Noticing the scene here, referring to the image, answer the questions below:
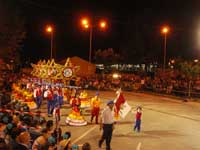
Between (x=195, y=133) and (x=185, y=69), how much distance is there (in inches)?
791

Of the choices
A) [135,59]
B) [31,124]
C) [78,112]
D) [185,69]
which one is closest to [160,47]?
[135,59]

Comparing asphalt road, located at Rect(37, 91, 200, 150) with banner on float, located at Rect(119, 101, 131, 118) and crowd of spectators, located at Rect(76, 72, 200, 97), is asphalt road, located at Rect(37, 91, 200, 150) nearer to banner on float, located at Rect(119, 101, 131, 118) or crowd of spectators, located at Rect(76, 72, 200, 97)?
banner on float, located at Rect(119, 101, 131, 118)

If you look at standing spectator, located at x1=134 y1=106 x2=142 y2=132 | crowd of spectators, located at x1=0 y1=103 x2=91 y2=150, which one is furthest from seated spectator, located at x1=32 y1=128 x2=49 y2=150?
standing spectator, located at x1=134 y1=106 x2=142 y2=132

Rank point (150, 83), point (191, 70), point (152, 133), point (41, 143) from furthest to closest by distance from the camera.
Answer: point (150, 83) → point (191, 70) → point (152, 133) → point (41, 143)

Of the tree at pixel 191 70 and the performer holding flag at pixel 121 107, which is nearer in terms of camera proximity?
the performer holding flag at pixel 121 107

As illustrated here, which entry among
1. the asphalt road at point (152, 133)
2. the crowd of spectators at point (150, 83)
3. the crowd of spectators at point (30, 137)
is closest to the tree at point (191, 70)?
the crowd of spectators at point (150, 83)

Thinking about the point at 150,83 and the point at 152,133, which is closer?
the point at 152,133

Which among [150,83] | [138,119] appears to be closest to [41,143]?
[138,119]

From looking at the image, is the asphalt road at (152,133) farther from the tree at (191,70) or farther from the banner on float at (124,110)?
the tree at (191,70)

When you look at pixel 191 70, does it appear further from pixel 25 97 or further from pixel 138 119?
pixel 138 119

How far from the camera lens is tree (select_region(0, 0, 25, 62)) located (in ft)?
128

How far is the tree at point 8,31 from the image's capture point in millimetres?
38959


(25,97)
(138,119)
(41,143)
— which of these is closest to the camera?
(41,143)

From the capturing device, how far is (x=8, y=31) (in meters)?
39.7
